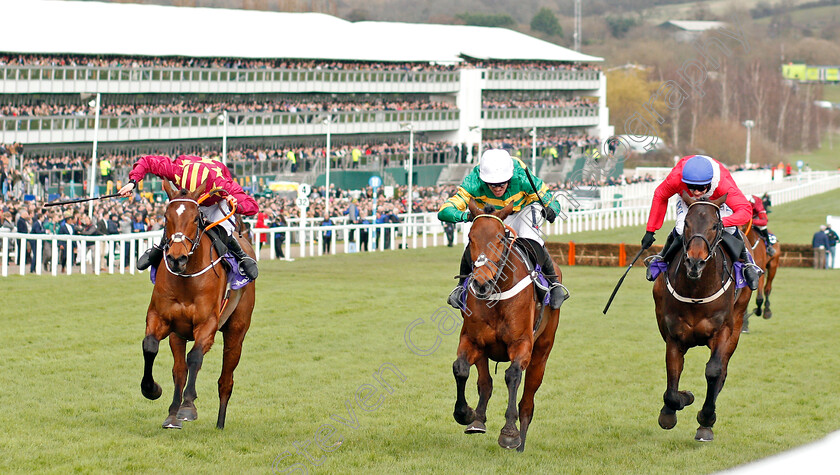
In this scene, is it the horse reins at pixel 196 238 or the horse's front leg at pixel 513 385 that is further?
the horse reins at pixel 196 238

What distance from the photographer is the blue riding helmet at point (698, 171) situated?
27.3 ft

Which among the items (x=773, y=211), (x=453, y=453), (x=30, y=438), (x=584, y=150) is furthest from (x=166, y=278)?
(x=584, y=150)

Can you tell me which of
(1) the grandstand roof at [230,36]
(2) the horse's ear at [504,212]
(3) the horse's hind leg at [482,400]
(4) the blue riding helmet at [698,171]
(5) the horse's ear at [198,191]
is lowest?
(3) the horse's hind leg at [482,400]

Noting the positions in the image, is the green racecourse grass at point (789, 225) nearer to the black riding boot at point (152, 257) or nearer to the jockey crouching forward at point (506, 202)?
the jockey crouching forward at point (506, 202)

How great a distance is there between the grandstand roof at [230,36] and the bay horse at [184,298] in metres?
41.9

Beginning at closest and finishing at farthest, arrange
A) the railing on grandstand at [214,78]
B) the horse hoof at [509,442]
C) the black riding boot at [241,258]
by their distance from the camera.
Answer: the horse hoof at [509,442], the black riding boot at [241,258], the railing on grandstand at [214,78]

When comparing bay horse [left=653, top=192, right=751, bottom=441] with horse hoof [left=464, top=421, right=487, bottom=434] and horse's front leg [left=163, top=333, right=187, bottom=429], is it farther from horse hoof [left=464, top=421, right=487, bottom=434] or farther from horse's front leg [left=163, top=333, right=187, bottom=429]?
horse's front leg [left=163, top=333, right=187, bottom=429]

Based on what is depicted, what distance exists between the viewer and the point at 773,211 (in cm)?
4744

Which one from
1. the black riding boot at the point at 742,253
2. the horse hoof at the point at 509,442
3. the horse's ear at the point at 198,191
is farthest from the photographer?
the black riding boot at the point at 742,253

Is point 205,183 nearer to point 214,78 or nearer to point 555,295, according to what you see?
point 555,295

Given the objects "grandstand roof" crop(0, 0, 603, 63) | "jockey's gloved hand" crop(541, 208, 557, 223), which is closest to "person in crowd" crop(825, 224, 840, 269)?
"jockey's gloved hand" crop(541, 208, 557, 223)

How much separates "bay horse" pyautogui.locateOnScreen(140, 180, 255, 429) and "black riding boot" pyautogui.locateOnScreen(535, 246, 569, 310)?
2.33 metres

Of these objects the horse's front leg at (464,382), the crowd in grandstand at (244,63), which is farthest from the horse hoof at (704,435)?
the crowd in grandstand at (244,63)

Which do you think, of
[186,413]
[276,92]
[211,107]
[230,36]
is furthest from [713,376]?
[230,36]
